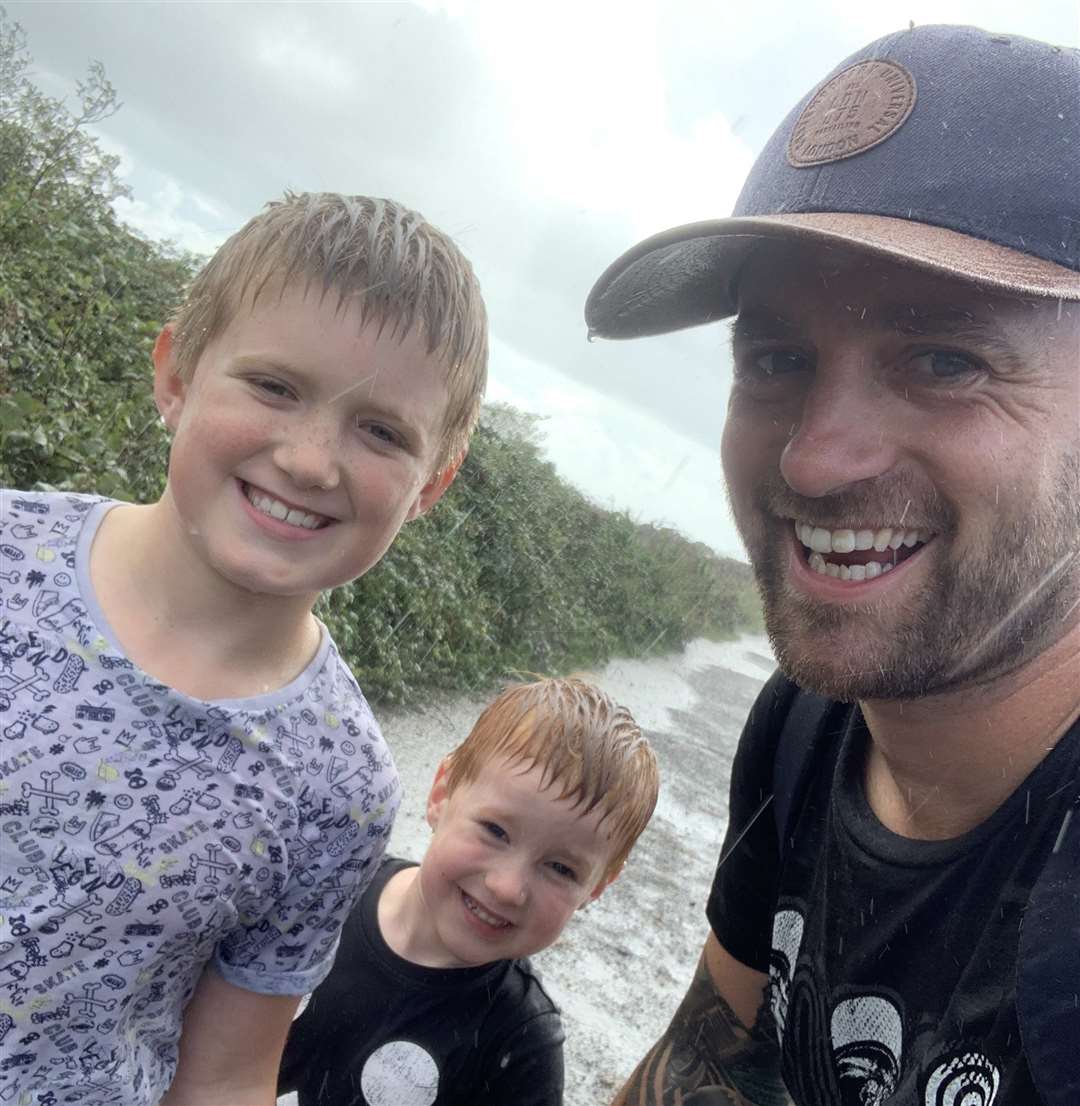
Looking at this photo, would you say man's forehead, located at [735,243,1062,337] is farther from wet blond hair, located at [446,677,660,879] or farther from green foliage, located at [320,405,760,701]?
green foliage, located at [320,405,760,701]

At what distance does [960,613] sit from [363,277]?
1.01 metres

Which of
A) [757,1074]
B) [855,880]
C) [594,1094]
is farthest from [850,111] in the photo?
[594,1094]

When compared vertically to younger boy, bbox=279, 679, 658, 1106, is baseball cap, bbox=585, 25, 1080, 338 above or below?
above

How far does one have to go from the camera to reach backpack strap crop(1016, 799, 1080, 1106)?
3.39 feet

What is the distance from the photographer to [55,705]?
1.30m

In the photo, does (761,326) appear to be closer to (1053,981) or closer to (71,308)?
(1053,981)

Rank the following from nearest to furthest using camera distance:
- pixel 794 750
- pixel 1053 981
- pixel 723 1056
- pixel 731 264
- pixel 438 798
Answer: pixel 1053 981
pixel 731 264
pixel 794 750
pixel 723 1056
pixel 438 798

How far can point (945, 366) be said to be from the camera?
143 cm

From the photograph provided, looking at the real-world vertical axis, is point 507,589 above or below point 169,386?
below

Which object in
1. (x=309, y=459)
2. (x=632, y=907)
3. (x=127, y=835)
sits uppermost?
(x=309, y=459)

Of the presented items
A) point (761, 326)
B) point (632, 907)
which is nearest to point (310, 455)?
point (761, 326)

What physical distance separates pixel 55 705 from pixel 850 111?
1443mm

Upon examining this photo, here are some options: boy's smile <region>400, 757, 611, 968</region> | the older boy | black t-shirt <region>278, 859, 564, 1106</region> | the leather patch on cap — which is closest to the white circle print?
black t-shirt <region>278, 859, 564, 1106</region>

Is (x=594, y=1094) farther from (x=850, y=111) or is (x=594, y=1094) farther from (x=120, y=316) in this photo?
(x=120, y=316)
